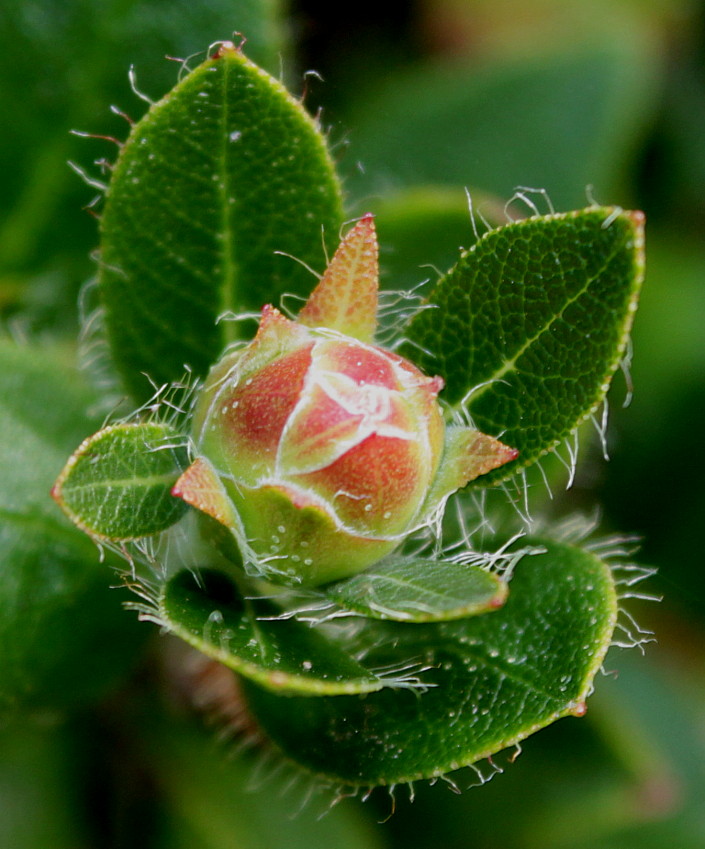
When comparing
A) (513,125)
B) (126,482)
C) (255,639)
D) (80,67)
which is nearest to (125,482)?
(126,482)

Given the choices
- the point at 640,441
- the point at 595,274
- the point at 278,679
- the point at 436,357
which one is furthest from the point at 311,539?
the point at 640,441

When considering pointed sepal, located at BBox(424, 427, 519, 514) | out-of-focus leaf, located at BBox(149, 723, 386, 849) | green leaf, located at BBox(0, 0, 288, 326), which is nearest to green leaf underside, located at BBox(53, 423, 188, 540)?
pointed sepal, located at BBox(424, 427, 519, 514)

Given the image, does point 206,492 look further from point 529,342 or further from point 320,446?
point 529,342

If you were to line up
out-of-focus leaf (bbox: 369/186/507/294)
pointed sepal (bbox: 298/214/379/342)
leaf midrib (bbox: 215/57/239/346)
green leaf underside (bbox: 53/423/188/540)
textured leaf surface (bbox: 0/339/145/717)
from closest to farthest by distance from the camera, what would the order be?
green leaf underside (bbox: 53/423/188/540), pointed sepal (bbox: 298/214/379/342), leaf midrib (bbox: 215/57/239/346), textured leaf surface (bbox: 0/339/145/717), out-of-focus leaf (bbox: 369/186/507/294)

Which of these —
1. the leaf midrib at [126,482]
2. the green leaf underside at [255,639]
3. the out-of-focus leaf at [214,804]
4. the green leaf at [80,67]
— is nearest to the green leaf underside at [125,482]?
the leaf midrib at [126,482]

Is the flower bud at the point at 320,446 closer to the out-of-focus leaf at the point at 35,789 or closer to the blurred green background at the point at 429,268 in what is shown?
the blurred green background at the point at 429,268

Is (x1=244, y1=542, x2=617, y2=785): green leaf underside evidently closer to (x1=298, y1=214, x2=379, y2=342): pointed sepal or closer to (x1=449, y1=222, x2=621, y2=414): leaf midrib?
(x1=449, y1=222, x2=621, y2=414): leaf midrib
